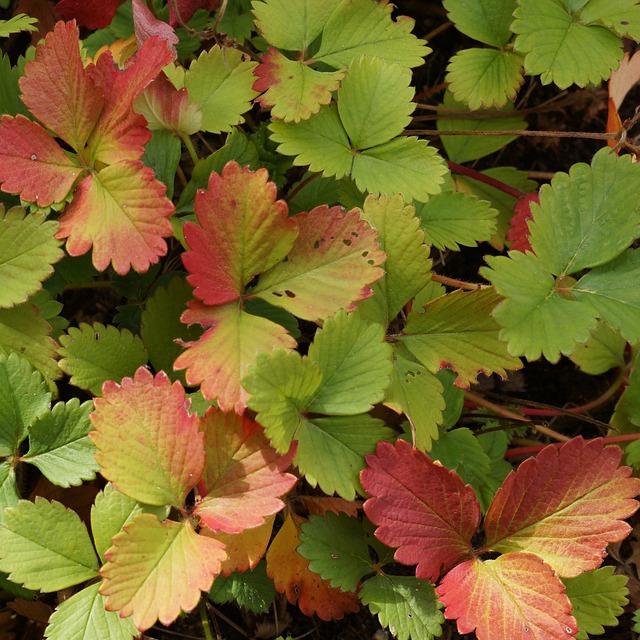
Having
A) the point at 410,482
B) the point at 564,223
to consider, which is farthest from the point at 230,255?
the point at 564,223

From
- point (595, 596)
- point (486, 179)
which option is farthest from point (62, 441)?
point (486, 179)

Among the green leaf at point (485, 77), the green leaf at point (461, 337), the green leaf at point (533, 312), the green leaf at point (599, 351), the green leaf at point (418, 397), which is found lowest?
the green leaf at point (599, 351)

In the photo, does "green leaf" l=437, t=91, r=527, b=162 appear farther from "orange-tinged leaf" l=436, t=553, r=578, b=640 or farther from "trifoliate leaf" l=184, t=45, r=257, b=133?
"orange-tinged leaf" l=436, t=553, r=578, b=640

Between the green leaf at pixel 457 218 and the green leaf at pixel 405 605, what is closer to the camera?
the green leaf at pixel 405 605

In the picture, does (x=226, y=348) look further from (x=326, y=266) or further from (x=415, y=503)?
(x=415, y=503)

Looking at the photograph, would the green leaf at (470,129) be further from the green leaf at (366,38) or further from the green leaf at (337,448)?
the green leaf at (337,448)

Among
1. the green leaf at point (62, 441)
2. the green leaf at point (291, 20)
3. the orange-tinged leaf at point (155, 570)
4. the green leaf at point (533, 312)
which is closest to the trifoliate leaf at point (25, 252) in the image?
the green leaf at point (62, 441)
